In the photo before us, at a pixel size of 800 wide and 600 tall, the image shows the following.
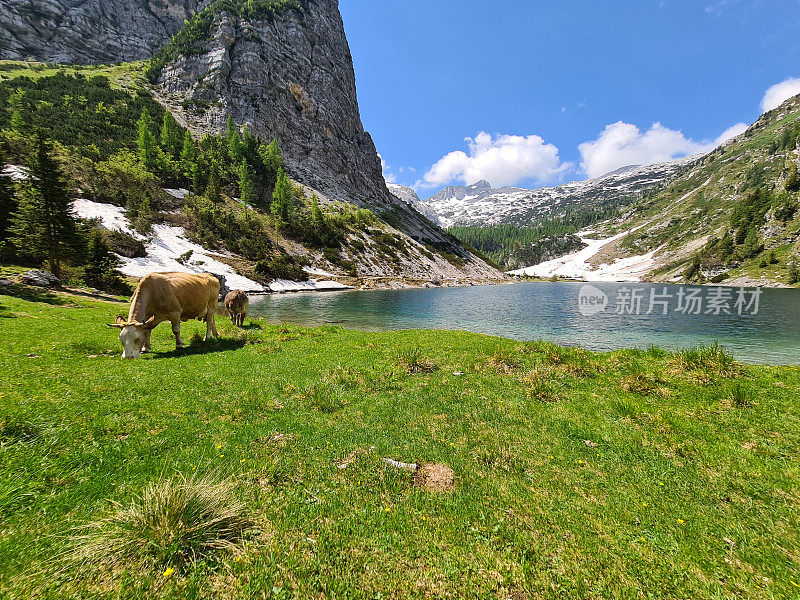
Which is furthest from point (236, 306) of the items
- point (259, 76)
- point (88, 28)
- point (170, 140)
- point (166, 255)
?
point (88, 28)

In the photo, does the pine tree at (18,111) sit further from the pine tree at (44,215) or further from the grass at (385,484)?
the grass at (385,484)

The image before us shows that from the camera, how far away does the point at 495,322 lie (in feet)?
117

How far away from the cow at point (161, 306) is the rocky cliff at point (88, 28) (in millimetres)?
207061

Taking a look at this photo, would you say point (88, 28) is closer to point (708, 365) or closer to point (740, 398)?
point (708, 365)

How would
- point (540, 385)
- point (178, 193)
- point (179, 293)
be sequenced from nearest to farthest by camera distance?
point (540, 385) → point (179, 293) → point (178, 193)

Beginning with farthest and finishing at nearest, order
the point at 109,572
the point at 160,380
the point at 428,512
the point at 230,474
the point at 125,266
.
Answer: the point at 125,266
the point at 160,380
the point at 230,474
the point at 428,512
the point at 109,572

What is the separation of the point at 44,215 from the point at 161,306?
1128 inches

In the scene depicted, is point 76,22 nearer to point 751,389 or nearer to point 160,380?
point 160,380

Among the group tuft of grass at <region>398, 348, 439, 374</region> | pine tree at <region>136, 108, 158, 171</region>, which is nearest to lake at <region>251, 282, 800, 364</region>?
tuft of grass at <region>398, 348, 439, 374</region>

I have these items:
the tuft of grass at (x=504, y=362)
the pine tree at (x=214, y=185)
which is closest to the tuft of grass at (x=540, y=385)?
the tuft of grass at (x=504, y=362)

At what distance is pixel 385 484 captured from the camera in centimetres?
584

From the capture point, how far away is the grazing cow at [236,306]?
24.5 m

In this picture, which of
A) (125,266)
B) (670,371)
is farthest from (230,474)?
(125,266)

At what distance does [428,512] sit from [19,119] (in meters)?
107
